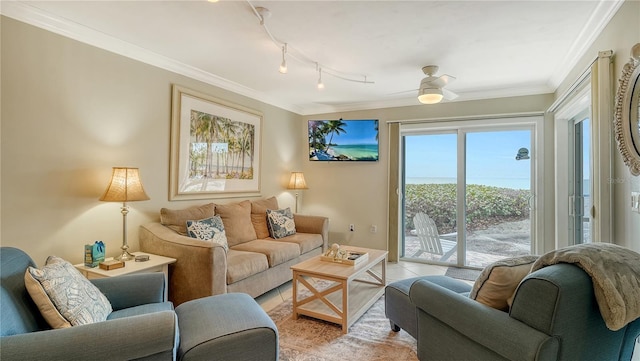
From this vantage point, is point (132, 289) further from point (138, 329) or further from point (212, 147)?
point (212, 147)

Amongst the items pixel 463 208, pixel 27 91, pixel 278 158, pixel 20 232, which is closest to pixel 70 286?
pixel 20 232

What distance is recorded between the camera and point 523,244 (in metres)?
4.11

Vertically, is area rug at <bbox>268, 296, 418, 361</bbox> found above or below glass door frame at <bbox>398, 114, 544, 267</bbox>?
below

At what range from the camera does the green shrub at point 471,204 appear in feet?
13.6

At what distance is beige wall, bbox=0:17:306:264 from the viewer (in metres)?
2.17

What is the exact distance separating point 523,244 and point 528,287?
3352 millimetres

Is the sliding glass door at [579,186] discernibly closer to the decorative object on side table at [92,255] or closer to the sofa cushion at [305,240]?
the sofa cushion at [305,240]

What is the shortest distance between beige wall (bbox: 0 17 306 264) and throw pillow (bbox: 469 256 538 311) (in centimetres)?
292

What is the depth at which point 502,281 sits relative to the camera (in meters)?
1.54

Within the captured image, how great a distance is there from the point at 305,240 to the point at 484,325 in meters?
2.61

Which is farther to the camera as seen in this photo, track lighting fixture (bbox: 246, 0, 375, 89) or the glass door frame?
the glass door frame

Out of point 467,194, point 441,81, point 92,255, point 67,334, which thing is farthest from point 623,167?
point 92,255

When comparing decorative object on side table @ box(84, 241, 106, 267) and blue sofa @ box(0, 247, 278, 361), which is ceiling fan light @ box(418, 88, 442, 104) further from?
decorative object on side table @ box(84, 241, 106, 267)

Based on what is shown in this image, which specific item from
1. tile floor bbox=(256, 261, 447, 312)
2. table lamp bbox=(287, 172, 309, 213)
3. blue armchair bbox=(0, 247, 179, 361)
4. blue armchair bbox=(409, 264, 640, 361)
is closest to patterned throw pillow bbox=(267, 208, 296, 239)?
tile floor bbox=(256, 261, 447, 312)
